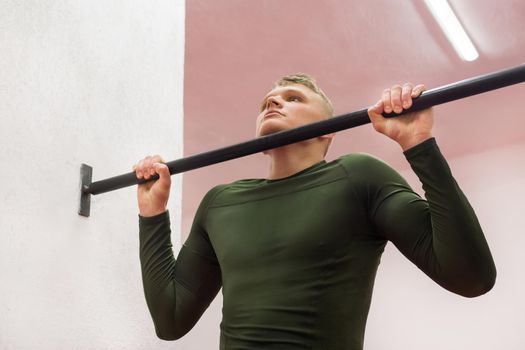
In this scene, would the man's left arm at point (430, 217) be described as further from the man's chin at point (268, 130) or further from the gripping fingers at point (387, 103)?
the man's chin at point (268, 130)

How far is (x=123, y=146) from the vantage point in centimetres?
129

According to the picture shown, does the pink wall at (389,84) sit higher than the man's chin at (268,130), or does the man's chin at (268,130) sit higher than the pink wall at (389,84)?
the pink wall at (389,84)

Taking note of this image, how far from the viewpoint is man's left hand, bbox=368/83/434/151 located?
79 centimetres

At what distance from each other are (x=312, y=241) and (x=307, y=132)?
6.4 inches

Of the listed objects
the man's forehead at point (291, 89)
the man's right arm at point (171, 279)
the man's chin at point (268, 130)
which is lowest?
the man's right arm at point (171, 279)

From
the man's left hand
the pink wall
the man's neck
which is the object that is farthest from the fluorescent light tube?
the man's left hand

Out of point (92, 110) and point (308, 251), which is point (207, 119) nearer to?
point (92, 110)

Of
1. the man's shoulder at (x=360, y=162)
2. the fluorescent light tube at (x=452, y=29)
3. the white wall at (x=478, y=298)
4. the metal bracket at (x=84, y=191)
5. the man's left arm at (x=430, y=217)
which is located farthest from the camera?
the white wall at (x=478, y=298)

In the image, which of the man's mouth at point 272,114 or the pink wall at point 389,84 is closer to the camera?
the man's mouth at point 272,114

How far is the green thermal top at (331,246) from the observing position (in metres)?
0.76

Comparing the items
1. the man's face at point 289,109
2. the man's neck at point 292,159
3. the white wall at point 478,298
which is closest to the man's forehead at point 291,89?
the man's face at point 289,109

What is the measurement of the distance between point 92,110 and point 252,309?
1.96 feet

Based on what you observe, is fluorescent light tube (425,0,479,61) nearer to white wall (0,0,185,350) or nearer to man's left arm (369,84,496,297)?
white wall (0,0,185,350)

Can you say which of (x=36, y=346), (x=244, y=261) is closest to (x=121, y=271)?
(x=36, y=346)
